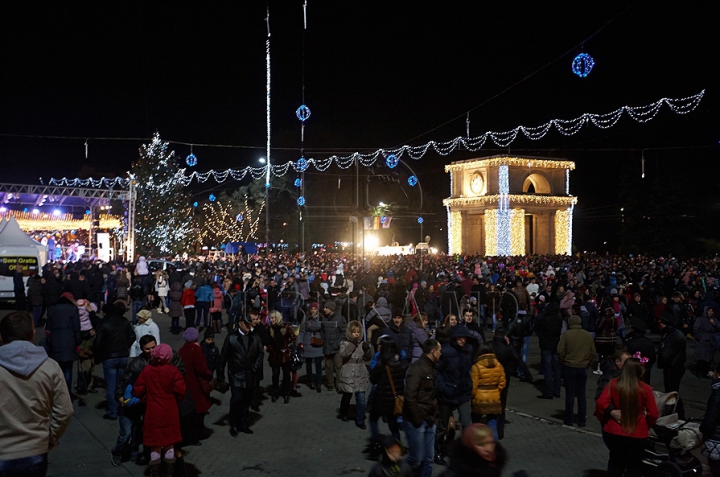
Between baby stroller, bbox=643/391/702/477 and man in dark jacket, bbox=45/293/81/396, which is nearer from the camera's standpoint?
baby stroller, bbox=643/391/702/477

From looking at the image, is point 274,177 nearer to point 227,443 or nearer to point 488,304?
point 488,304

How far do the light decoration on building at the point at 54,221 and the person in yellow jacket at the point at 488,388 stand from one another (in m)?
39.5

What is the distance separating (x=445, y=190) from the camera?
72.3m

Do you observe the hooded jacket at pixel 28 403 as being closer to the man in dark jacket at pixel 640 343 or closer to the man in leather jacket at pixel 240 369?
the man in leather jacket at pixel 240 369

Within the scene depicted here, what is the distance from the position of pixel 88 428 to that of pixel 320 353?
12.4 ft

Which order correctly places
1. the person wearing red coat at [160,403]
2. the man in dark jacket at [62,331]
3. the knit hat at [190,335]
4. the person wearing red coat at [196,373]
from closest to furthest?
the person wearing red coat at [160,403] < the person wearing red coat at [196,373] < the knit hat at [190,335] < the man in dark jacket at [62,331]

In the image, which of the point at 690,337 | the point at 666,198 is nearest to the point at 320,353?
the point at 690,337

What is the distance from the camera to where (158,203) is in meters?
46.5

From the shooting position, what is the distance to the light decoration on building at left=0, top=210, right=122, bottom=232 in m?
42.3

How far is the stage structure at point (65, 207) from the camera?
37.1m

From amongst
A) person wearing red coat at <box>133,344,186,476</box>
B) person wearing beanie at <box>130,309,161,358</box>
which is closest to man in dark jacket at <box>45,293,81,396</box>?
person wearing beanie at <box>130,309,161,358</box>

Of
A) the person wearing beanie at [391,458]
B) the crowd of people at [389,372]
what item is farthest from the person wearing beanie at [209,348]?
the person wearing beanie at [391,458]

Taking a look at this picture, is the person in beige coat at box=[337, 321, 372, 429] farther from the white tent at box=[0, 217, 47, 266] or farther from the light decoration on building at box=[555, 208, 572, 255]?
the light decoration on building at box=[555, 208, 572, 255]

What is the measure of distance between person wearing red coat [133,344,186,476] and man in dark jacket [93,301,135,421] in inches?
106
